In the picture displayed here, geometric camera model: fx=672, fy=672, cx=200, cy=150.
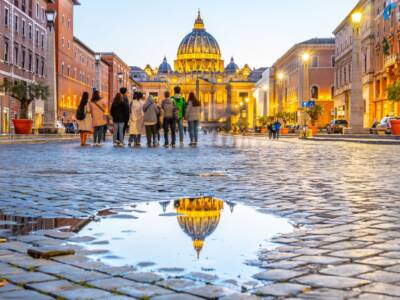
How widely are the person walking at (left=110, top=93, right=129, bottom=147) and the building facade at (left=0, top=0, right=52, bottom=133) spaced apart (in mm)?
23528

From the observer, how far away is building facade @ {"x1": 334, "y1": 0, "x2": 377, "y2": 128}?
62.0m

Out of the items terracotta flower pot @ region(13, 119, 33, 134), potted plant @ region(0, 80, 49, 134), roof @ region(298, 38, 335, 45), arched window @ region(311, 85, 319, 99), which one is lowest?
terracotta flower pot @ region(13, 119, 33, 134)

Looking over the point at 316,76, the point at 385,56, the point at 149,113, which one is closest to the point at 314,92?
the point at 316,76

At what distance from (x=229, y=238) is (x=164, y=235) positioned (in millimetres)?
438

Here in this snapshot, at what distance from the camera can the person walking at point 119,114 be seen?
21.9 m

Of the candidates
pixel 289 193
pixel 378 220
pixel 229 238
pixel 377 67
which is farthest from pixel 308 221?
pixel 377 67

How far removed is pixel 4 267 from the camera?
3525mm

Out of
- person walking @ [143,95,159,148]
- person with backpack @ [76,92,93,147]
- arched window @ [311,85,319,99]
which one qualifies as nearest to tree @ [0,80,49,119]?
person with backpack @ [76,92,93,147]

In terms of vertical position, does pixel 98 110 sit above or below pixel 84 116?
above

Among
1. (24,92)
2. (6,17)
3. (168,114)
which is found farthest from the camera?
(6,17)

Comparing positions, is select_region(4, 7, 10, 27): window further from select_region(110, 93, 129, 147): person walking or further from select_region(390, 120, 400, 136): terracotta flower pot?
select_region(110, 93, 129, 147): person walking

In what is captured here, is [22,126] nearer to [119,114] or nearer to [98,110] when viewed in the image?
[98,110]

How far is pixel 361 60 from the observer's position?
218 ft

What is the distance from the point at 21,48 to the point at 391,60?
29172 mm
